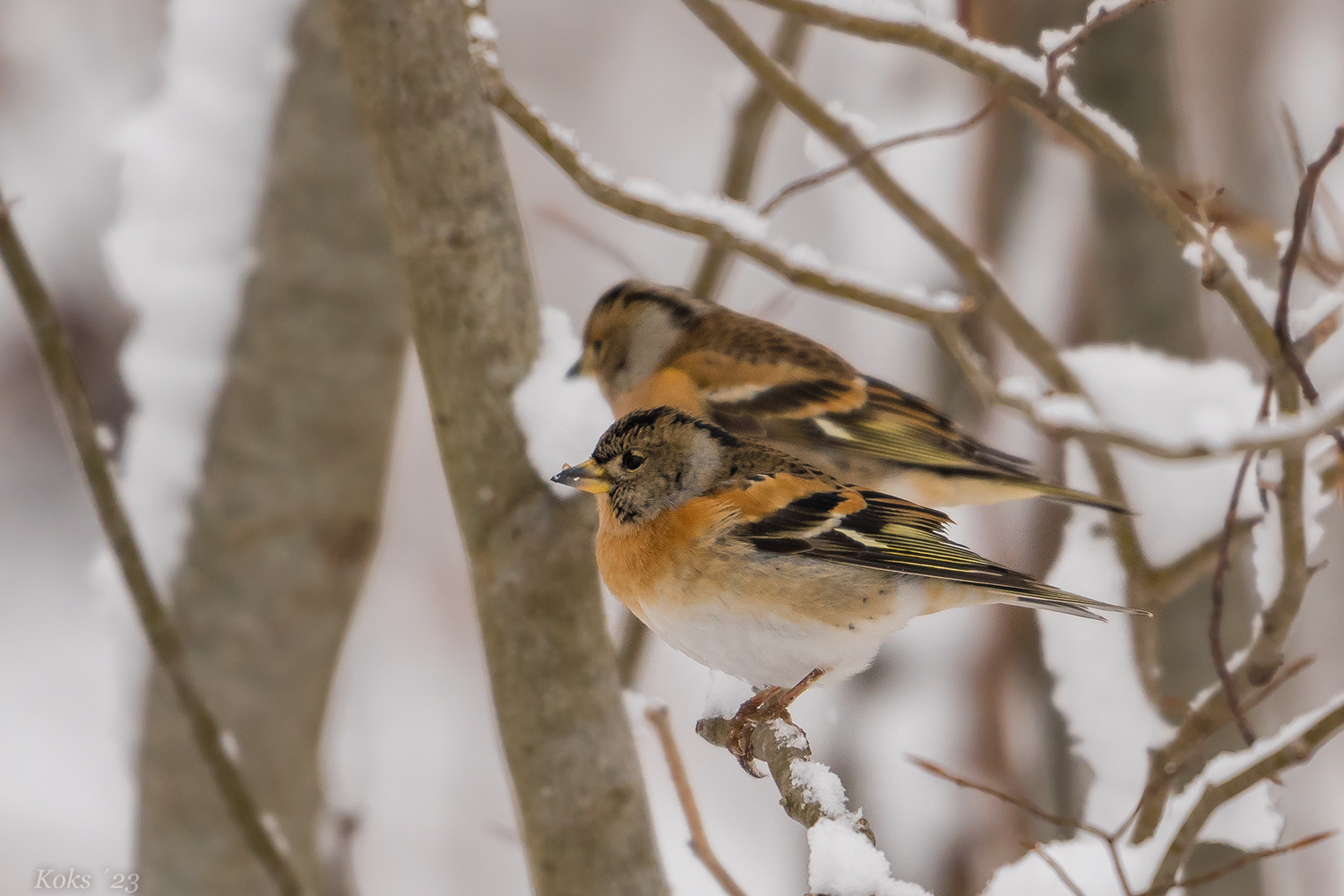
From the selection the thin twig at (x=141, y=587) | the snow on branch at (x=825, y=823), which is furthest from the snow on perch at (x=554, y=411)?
the thin twig at (x=141, y=587)

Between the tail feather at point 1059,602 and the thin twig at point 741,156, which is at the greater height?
the thin twig at point 741,156

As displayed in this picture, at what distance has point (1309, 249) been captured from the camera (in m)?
3.04

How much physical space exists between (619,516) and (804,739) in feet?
2.59

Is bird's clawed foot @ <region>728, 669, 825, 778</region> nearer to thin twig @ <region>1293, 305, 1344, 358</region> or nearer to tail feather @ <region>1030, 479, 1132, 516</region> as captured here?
tail feather @ <region>1030, 479, 1132, 516</region>

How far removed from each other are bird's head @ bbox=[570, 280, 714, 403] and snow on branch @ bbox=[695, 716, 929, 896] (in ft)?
6.80

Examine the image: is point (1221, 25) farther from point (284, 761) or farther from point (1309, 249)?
point (284, 761)

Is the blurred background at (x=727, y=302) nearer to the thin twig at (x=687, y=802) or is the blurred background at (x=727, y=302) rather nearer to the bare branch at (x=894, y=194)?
A: the bare branch at (x=894, y=194)

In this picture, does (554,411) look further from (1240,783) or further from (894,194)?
(1240,783)

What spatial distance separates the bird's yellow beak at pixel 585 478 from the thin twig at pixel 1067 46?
3.78 ft

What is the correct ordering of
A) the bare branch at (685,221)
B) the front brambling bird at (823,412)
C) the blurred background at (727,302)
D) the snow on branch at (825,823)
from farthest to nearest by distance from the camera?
the blurred background at (727,302) < the front brambling bird at (823,412) < the bare branch at (685,221) < the snow on branch at (825,823)

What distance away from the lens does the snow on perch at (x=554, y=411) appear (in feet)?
7.59

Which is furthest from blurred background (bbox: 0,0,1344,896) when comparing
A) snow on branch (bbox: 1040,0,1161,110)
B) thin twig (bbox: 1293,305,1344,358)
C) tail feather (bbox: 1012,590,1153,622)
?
tail feather (bbox: 1012,590,1153,622)

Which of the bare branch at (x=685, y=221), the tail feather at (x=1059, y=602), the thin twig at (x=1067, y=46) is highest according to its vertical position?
the bare branch at (x=685, y=221)

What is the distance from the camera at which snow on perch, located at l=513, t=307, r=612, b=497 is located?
7.59ft
